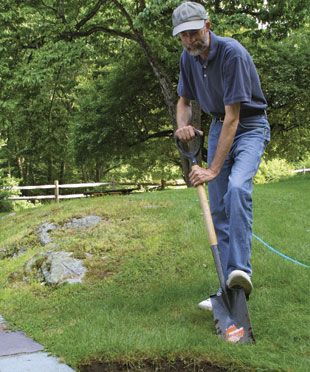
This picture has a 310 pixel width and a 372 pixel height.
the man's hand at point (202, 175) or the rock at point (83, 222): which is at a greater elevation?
the man's hand at point (202, 175)

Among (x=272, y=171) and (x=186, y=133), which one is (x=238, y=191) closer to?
(x=186, y=133)

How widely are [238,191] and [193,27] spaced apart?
1051mm

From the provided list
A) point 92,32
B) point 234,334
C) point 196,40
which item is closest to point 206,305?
point 234,334

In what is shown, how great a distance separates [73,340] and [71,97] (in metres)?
22.8

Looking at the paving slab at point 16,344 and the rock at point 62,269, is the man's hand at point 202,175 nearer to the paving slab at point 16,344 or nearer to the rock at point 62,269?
the paving slab at point 16,344

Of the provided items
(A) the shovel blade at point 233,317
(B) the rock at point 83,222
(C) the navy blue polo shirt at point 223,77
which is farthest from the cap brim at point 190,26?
(B) the rock at point 83,222

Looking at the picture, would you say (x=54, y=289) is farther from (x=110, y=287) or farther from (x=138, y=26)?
(x=138, y=26)

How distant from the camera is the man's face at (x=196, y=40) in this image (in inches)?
133

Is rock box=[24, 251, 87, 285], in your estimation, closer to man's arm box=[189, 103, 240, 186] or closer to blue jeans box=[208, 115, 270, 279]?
blue jeans box=[208, 115, 270, 279]

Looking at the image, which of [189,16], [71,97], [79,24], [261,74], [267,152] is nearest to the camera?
[189,16]

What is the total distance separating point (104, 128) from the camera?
17.4 meters

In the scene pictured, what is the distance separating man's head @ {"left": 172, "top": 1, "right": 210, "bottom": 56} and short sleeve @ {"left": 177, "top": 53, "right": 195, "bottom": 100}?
32 centimetres

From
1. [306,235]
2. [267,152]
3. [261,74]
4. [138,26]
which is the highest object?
[138,26]

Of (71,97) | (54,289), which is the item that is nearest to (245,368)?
(54,289)
